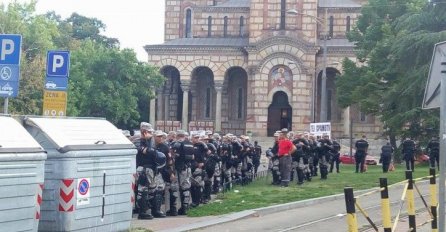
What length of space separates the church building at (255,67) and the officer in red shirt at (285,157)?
38410mm

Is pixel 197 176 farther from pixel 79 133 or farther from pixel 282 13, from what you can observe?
pixel 282 13

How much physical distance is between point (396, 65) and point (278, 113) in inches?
1436

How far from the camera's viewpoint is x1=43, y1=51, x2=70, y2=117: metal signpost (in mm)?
17984

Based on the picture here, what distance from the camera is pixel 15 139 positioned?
12.1 m

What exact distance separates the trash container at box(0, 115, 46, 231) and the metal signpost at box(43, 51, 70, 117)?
17.9 ft

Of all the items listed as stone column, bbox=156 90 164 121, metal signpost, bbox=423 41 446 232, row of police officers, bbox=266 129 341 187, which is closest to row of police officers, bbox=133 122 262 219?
row of police officers, bbox=266 129 341 187

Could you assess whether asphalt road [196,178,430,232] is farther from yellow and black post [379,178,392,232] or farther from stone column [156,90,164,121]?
stone column [156,90,164,121]

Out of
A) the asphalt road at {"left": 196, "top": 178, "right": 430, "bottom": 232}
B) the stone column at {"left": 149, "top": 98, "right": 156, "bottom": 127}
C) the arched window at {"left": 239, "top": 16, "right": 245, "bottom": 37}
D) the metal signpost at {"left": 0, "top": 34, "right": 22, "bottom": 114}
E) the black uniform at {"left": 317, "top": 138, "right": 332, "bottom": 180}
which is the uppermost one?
the arched window at {"left": 239, "top": 16, "right": 245, "bottom": 37}

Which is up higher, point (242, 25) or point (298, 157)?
point (242, 25)

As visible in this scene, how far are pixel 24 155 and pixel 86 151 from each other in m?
1.77

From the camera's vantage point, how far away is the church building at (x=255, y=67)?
70.6 metres

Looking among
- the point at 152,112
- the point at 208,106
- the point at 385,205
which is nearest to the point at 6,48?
the point at 385,205

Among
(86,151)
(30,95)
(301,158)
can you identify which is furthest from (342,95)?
(86,151)

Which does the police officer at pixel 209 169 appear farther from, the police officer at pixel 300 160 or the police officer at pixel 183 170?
the police officer at pixel 300 160
